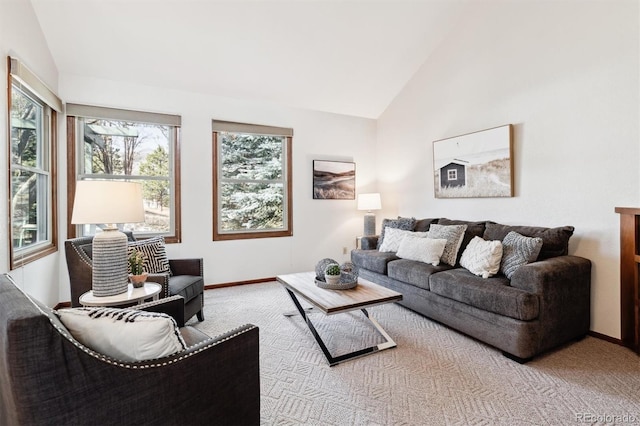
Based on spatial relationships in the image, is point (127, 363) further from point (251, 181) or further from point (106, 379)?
A: point (251, 181)

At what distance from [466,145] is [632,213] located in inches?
67.5


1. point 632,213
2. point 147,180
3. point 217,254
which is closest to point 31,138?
point 147,180

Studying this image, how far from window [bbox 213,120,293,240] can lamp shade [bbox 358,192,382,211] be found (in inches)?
43.9

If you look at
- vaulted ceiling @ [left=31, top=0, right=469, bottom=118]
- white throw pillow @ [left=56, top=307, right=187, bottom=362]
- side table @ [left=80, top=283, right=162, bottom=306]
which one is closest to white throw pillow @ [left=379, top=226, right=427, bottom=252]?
vaulted ceiling @ [left=31, top=0, right=469, bottom=118]

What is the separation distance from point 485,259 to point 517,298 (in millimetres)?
548

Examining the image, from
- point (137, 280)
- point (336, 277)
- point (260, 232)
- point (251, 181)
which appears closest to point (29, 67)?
point (137, 280)

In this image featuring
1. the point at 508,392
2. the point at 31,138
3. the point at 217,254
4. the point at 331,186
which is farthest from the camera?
the point at 331,186

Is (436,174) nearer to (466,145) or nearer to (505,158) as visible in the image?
(466,145)

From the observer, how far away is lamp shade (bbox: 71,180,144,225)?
1870 millimetres

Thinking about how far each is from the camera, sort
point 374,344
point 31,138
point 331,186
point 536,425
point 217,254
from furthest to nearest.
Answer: point 331,186
point 217,254
point 31,138
point 374,344
point 536,425

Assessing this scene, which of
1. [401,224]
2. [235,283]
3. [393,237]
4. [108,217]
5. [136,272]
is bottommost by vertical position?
[235,283]

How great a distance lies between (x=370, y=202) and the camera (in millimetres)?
4777

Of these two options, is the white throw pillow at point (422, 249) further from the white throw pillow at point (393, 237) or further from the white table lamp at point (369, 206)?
the white table lamp at point (369, 206)

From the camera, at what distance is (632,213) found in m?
2.32
